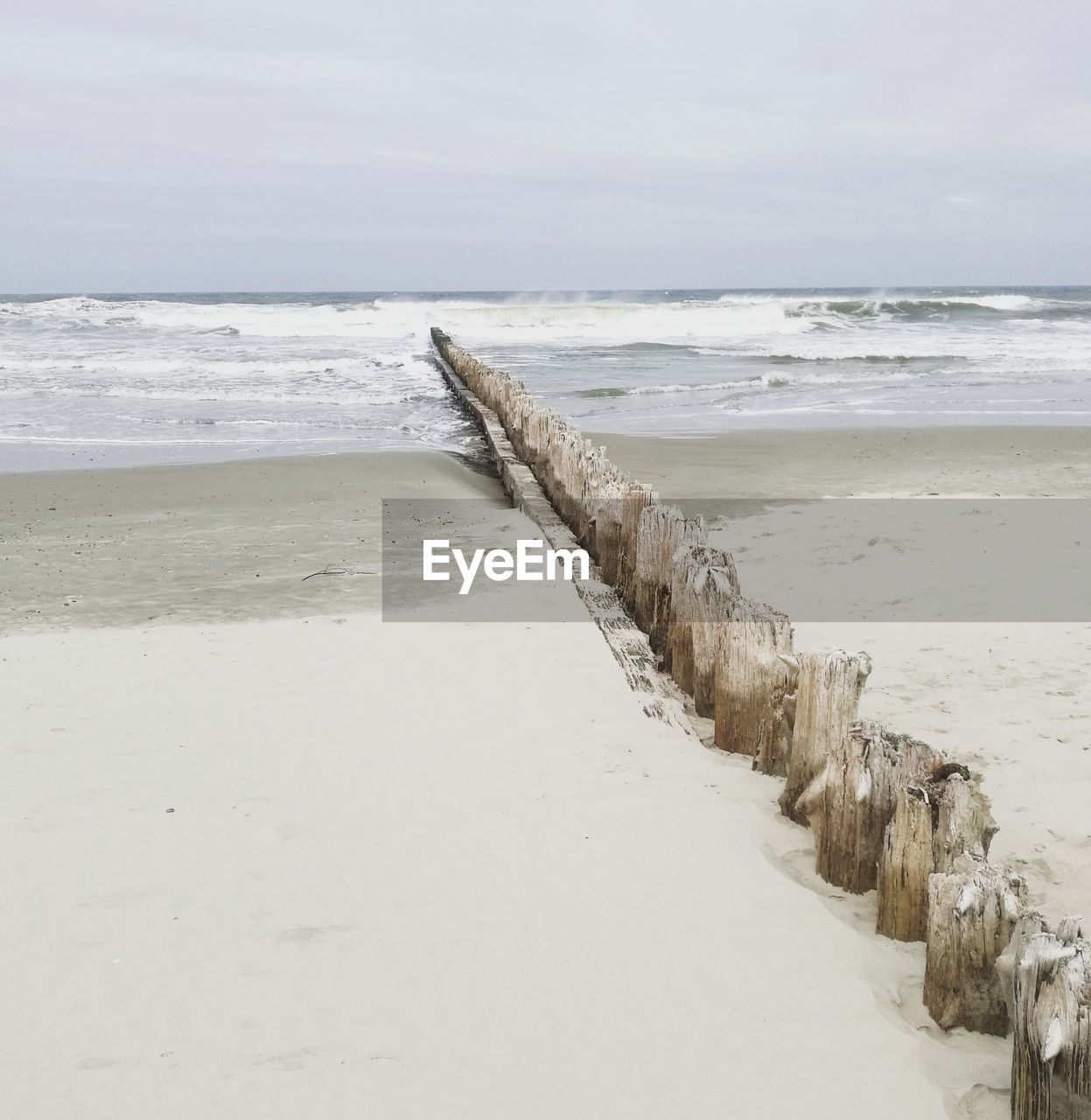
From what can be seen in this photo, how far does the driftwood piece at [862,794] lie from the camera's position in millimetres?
2576

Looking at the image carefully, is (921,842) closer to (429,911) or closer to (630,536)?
(429,911)

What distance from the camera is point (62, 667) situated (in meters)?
4.42

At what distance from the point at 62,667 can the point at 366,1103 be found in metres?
3.04

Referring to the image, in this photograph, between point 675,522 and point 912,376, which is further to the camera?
point 912,376

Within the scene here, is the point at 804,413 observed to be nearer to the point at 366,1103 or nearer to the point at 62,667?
the point at 62,667

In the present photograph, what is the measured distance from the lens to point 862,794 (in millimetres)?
2588

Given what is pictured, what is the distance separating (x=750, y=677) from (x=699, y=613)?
15.5 inches

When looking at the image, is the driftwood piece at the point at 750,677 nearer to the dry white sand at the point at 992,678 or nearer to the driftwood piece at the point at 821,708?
the driftwood piece at the point at 821,708

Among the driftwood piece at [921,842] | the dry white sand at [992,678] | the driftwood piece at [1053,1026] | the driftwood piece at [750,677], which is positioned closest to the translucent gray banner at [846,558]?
the dry white sand at [992,678]

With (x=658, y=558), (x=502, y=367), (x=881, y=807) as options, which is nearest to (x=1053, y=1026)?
(x=881, y=807)

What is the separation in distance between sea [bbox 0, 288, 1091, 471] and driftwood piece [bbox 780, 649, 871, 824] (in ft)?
27.1

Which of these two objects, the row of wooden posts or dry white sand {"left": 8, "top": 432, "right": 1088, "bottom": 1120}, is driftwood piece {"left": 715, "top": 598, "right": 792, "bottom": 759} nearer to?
the row of wooden posts

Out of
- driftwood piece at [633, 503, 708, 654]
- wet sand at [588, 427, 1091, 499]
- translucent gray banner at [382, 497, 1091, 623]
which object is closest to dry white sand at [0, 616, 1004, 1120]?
driftwood piece at [633, 503, 708, 654]

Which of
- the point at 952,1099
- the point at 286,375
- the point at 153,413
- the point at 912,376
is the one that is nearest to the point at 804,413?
the point at 912,376
